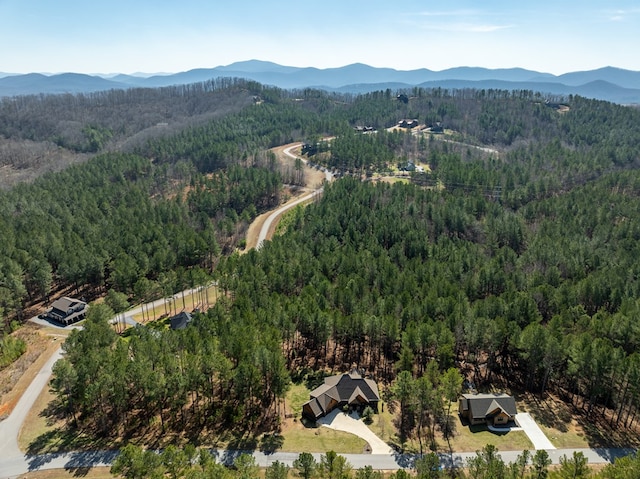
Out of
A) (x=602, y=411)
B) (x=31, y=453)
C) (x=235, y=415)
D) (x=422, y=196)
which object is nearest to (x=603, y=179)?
(x=422, y=196)

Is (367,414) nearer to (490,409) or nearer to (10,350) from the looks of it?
(490,409)

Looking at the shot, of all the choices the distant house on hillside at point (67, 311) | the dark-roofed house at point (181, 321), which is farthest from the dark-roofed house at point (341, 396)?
the distant house on hillside at point (67, 311)

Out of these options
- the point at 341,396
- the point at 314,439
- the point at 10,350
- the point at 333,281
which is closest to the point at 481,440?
the point at 341,396

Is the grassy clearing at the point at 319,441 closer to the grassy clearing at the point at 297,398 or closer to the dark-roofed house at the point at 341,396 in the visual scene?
the dark-roofed house at the point at 341,396

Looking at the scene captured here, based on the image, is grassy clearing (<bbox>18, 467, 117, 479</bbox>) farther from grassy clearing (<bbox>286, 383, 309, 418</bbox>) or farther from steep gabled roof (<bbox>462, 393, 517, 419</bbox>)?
steep gabled roof (<bbox>462, 393, 517, 419</bbox>)

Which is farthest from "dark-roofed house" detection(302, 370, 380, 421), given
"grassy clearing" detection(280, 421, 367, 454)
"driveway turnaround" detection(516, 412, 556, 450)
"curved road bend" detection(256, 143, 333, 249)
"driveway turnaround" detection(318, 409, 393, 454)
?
"curved road bend" detection(256, 143, 333, 249)
